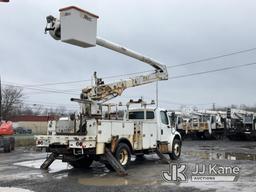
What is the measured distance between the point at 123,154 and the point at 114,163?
1.13 metres

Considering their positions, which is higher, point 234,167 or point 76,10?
point 76,10

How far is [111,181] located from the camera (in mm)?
11781

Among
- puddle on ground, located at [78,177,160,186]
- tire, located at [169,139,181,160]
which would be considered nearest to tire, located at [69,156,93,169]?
puddle on ground, located at [78,177,160,186]

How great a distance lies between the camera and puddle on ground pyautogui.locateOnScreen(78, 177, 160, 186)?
1138 cm

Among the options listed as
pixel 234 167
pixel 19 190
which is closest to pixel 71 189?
pixel 19 190

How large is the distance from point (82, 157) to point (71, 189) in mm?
3282

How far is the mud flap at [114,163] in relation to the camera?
1290 cm

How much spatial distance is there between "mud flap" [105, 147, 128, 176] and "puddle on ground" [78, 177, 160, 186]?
1.85 ft

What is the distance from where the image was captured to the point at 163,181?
38.1ft

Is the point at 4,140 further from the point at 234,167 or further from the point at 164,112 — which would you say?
the point at 234,167

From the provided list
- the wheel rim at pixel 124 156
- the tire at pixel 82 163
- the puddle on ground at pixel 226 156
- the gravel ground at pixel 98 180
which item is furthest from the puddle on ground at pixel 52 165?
the puddle on ground at pixel 226 156

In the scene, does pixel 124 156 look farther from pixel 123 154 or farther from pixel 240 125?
pixel 240 125

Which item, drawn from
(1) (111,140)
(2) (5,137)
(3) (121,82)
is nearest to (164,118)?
(3) (121,82)

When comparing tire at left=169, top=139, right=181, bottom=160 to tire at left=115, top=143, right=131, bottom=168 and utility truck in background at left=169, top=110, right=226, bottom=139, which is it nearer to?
tire at left=115, top=143, right=131, bottom=168
